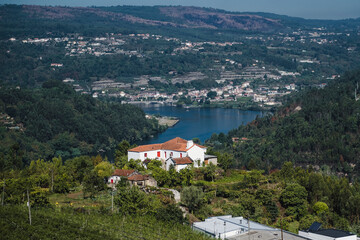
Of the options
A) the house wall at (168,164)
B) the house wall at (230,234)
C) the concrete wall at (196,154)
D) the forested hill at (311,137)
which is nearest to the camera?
the house wall at (230,234)

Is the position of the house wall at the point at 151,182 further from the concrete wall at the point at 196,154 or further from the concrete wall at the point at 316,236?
the concrete wall at the point at 316,236

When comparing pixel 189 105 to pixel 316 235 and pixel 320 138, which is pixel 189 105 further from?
pixel 316 235

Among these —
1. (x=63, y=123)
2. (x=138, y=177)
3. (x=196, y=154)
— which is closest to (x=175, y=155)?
(x=196, y=154)

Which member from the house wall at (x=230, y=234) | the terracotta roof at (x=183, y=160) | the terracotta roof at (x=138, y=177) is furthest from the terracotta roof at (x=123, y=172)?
the house wall at (x=230, y=234)

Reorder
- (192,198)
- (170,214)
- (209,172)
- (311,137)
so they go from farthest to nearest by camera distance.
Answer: (311,137) < (209,172) < (192,198) < (170,214)

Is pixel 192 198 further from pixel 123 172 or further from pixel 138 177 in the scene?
pixel 123 172

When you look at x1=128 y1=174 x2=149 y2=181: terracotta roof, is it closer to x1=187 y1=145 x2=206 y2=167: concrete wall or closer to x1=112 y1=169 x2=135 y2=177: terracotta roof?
x1=112 y1=169 x2=135 y2=177: terracotta roof
